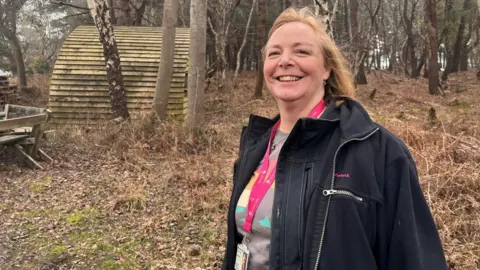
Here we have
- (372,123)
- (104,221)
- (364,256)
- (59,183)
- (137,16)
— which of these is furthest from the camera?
(137,16)

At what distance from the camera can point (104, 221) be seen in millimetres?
5578

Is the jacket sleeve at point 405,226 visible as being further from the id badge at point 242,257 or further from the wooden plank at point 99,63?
the wooden plank at point 99,63

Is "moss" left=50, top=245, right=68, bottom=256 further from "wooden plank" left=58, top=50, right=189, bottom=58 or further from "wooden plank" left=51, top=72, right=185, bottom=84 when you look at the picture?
"wooden plank" left=58, top=50, right=189, bottom=58

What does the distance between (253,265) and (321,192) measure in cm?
53

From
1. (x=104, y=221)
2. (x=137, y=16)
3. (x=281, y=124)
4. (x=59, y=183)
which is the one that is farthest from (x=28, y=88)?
(x=281, y=124)

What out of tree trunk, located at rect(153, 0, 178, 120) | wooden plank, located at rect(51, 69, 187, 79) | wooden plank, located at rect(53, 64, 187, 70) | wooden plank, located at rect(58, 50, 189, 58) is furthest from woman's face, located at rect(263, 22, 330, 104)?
wooden plank, located at rect(58, 50, 189, 58)

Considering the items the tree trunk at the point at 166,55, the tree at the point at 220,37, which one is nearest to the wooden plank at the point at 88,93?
the tree trunk at the point at 166,55

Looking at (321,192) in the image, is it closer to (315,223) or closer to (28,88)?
(315,223)

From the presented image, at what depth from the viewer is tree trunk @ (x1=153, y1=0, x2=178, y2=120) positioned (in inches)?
384

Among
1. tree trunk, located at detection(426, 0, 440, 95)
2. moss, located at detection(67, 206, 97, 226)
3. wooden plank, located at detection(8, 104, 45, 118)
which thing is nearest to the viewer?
moss, located at detection(67, 206, 97, 226)

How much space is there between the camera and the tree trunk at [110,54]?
31.3 feet

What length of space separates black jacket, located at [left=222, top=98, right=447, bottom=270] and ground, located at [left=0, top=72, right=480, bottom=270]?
116 inches

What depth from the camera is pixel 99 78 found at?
12922 mm

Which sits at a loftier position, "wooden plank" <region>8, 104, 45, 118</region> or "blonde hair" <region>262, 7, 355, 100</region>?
"blonde hair" <region>262, 7, 355, 100</region>
